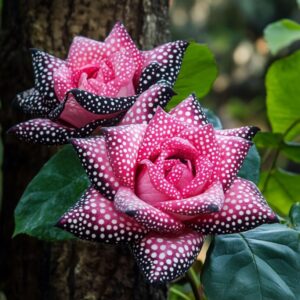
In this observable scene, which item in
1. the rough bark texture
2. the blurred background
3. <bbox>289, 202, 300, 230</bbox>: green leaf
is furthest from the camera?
the blurred background

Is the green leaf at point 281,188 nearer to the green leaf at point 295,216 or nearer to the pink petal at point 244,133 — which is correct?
the green leaf at point 295,216

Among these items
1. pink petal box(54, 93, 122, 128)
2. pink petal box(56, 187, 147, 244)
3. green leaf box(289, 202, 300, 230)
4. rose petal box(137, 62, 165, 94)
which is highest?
rose petal box(137, 62, 165, 94)

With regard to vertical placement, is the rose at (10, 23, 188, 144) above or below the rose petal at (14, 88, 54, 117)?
above

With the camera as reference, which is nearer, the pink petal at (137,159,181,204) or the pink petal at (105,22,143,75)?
the pink petal at (137,159,181,204)

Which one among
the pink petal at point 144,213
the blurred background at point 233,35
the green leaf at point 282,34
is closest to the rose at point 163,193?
the pink petal at point 144,213

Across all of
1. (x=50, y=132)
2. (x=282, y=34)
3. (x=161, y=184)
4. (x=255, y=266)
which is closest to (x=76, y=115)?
(x=50, y=132)

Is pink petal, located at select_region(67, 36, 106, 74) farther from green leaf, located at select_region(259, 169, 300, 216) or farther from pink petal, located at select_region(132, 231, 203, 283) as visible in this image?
green leaf, located at select_region(259, 169, 300, 216)

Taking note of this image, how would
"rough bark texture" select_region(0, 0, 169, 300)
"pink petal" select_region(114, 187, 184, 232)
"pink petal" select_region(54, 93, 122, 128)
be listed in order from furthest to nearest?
"rough bark texture" select_region(0, 0, 169, 300)
"pink petal" select_region(54, 93, 122, 128)
"pink petal" select_region(114, 187, 184, 232)

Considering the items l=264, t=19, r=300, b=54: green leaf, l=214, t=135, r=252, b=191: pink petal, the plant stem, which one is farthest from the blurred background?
l=214, t=135, r=252, b=191: pink petal
